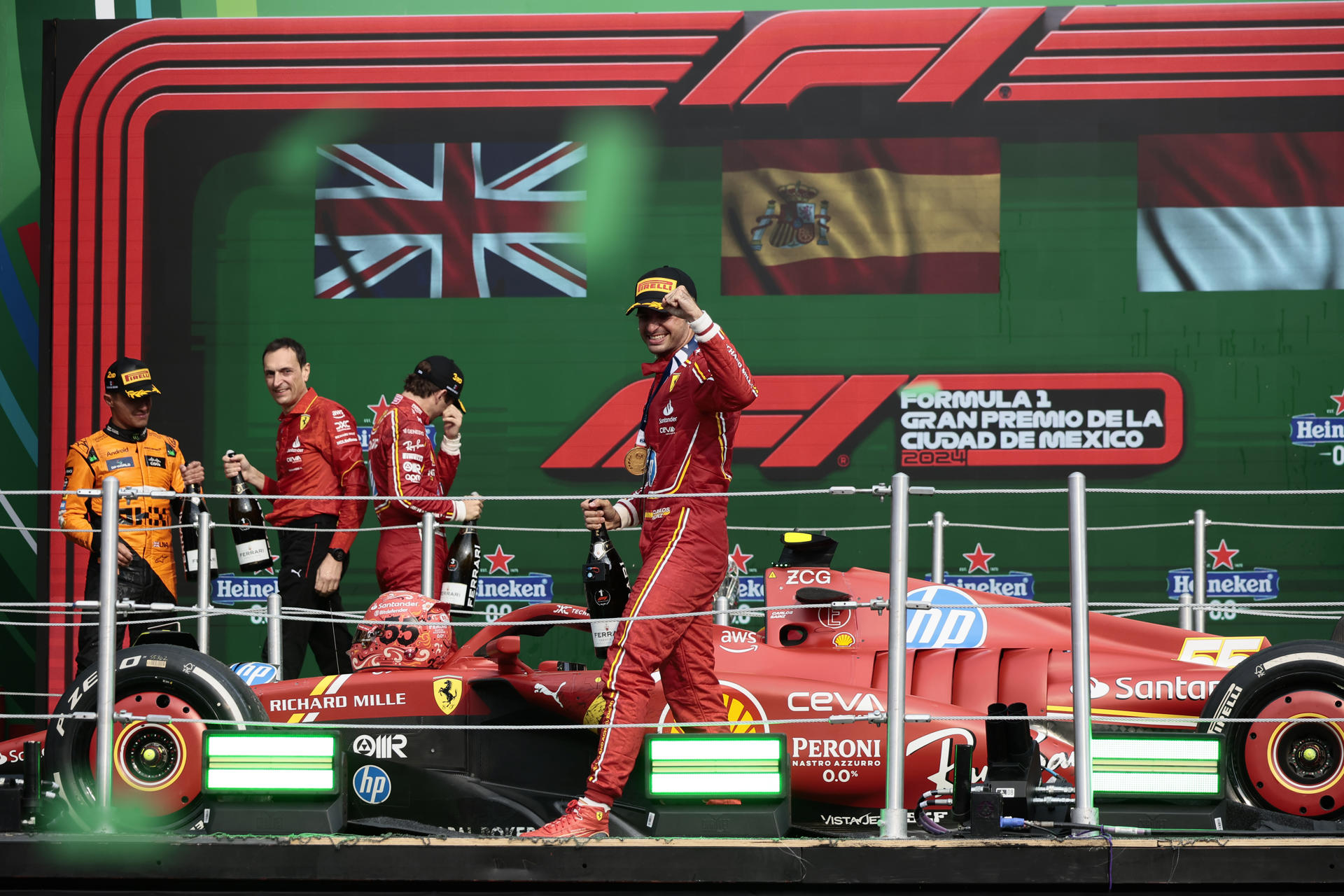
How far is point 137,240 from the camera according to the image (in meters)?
8.26

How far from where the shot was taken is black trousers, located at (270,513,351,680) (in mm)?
6008

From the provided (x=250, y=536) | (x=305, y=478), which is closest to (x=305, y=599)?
(x=250, y=536)

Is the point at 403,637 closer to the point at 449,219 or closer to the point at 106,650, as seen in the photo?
the point at 106,650

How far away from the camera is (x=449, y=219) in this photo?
26.8 feet

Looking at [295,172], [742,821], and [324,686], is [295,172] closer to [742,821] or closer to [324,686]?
[324,686]

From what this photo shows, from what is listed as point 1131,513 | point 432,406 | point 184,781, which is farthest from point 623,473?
point 184,781

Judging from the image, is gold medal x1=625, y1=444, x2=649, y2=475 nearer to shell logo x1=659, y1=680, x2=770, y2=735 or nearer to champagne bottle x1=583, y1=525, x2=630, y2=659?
champagne bottle x1=583, y1=525, x2=630, y2=659

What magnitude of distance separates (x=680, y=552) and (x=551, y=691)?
76cm

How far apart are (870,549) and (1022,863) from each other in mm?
4584

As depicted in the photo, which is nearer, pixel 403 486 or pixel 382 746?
pixel 382 746

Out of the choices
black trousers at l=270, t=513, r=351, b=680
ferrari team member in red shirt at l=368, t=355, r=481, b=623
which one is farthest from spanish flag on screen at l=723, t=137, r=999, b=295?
black trousers at l=270, t=513, r=351, b=680

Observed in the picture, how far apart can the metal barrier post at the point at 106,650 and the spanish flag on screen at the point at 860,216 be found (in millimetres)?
4752

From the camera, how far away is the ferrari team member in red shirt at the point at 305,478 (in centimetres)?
611

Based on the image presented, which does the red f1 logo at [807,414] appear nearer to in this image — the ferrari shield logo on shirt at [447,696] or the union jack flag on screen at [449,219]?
the union jack flag on screen at [449,219]
